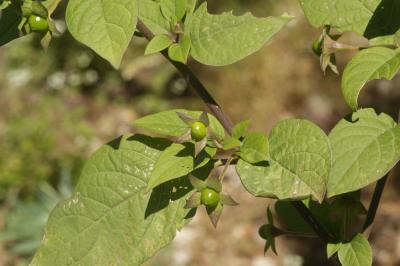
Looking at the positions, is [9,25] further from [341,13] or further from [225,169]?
[341,13]

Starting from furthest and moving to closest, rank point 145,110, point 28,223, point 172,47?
point 145,110
point 28,223
point 172,47

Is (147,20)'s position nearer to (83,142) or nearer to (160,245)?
(160,245)

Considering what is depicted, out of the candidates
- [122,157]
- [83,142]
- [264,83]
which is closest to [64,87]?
[83,142]

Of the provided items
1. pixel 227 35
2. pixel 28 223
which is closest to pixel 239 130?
pixel 227 35

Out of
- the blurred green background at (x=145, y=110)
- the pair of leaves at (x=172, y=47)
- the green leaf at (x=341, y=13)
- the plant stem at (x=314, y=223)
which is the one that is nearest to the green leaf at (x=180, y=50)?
the pair of leaves at (x=172, y=47)

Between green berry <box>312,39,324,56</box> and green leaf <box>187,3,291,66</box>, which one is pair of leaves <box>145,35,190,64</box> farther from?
green berry <box>312,39,324,56</box>
